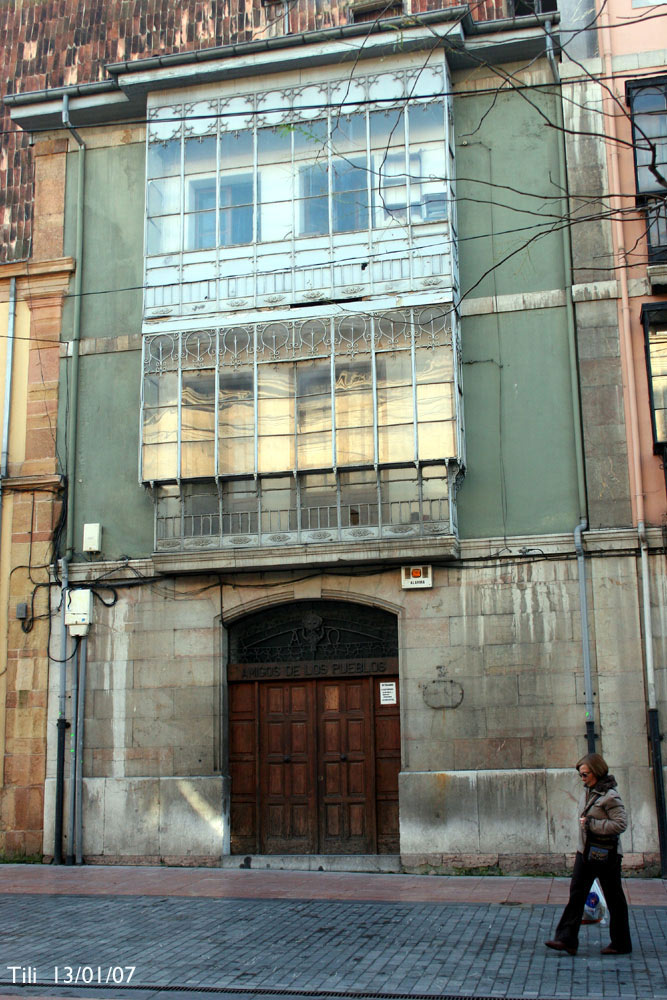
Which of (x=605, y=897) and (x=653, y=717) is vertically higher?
(x=653, y=717)

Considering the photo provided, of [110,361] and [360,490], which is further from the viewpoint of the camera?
[110,361]

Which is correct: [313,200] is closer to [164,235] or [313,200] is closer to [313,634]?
[164,235]

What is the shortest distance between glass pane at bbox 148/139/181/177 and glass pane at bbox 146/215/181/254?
0.69 metres

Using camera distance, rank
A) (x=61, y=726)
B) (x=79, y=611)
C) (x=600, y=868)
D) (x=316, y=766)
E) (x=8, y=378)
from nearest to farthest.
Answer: (x=600, y=868) → (x=316, y=766) → (x=61, y=726) → (x=79, y=611) → (x=8, y=378)

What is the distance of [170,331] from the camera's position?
14.8 m

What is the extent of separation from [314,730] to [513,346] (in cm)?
595

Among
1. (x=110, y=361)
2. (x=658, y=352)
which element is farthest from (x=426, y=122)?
(x=110, y=361)

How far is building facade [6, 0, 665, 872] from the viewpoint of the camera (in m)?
13.4

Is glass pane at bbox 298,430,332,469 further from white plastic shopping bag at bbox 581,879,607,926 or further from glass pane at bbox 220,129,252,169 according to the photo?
white plastic shopping bag at bbox 581,879,607,926

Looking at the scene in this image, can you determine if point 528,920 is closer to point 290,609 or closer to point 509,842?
point 509,842

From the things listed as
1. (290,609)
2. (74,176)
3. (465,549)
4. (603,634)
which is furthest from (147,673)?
(74,176)

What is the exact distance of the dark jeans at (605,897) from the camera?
27.1 feet

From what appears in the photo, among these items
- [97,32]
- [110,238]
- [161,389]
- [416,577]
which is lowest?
[416,577]

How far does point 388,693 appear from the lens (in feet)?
46.3
